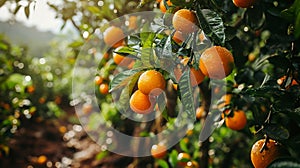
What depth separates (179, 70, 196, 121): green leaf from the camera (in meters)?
0.74

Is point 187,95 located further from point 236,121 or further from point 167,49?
point 236,121

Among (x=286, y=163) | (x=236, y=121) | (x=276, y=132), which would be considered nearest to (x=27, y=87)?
(x=236, y=121)

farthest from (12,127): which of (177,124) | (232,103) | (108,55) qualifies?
(232,103)

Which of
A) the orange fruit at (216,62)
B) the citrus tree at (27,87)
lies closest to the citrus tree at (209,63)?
the orange fruit at (216,62)

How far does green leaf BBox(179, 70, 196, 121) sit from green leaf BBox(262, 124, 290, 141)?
0.68 ft

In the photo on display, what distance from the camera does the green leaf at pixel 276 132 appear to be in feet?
2.51

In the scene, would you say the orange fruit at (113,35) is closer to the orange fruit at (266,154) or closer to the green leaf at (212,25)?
the green leaf at (212,25)

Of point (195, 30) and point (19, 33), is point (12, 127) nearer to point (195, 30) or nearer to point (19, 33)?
point (195, 30)

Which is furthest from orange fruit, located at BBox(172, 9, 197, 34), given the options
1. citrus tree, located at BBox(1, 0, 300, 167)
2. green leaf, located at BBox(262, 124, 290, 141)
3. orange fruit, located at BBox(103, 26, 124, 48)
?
orange fruit, located at BBox(103, 26, 124, 48)

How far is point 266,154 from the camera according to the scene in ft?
2.55

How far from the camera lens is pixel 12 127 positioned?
Result: 7.38 feet

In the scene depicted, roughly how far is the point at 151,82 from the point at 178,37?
16cm

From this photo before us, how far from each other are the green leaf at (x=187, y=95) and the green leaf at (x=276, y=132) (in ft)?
0.68

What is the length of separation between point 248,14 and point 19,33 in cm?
968
